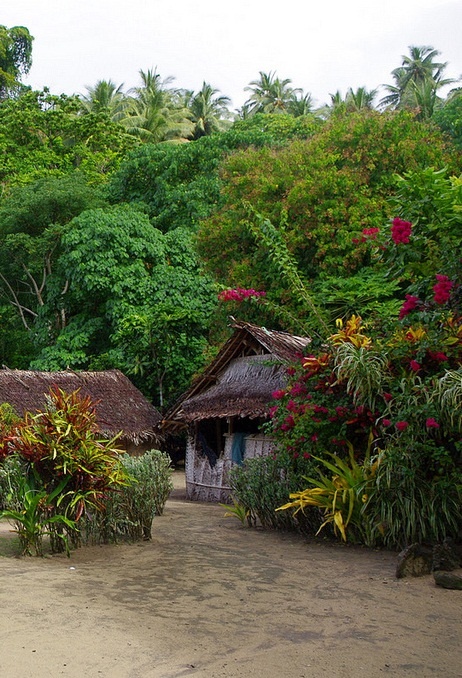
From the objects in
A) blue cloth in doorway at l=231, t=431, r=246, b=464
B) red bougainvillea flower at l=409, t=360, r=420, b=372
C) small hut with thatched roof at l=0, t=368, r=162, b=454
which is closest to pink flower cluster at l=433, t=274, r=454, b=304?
red bougainvillea flower at l=409, t=360, r=420, b=372

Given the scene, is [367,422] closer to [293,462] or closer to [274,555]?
[293,462]

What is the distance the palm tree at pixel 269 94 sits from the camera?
4097 centimetres

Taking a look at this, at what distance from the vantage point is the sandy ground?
4.61m

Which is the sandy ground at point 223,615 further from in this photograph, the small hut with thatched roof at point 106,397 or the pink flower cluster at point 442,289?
the small hut with thatched roof at point 106,397

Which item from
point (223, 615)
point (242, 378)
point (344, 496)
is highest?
point (242, 378)

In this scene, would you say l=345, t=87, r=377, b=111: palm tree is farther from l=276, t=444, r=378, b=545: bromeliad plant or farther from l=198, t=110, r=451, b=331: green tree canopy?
l=276, t=444, r=378, b=545: bromeliad plant

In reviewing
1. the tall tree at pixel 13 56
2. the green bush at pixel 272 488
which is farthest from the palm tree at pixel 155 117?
the green bush at pixel 272 488

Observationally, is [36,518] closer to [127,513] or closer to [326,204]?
[127,513]

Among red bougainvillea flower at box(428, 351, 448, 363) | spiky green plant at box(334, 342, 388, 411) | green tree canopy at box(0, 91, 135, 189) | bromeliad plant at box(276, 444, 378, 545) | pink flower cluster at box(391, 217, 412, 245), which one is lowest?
bromeliad plant at box(276, 444, 378, 545)

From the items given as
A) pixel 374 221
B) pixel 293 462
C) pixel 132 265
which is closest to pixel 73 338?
pixel 132 265

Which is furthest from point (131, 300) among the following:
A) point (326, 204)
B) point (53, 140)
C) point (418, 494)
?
point (418, 494)

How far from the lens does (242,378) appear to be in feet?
49.2

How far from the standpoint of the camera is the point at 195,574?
725 centimetres

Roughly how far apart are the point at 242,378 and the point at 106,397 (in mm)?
5438
